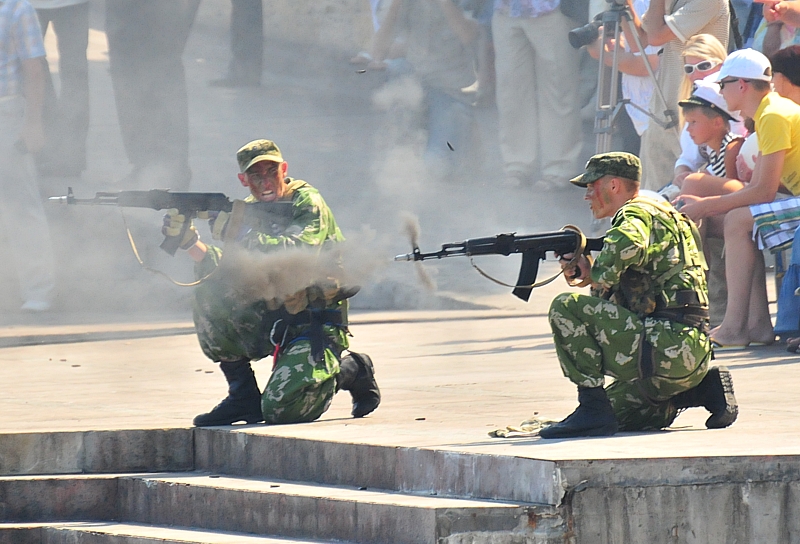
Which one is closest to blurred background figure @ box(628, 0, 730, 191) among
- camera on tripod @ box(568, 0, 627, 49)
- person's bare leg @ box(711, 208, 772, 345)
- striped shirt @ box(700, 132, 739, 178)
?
striped shirt @ box(700, 132, 739, 178)

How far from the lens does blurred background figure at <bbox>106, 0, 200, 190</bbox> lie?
13328 millimetres

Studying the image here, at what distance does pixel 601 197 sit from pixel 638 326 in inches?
19.0

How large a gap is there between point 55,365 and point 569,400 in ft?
11.0

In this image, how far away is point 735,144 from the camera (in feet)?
26.7

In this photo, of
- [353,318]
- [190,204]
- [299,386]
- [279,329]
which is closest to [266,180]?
[190,204]

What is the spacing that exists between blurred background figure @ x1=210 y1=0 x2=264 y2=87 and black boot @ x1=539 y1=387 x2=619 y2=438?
1135 centimetres

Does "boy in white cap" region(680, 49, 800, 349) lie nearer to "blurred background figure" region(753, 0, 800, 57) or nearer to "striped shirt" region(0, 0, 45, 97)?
"blurred background figure" region(753, 0, 800, 57)

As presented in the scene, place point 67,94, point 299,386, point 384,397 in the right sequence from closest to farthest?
point 299,386
point 384,397
point 67,94

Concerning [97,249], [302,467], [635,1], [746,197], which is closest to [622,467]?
[302,467]

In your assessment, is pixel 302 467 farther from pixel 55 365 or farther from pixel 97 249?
pixel 97 249

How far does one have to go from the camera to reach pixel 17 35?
1045 centimetres

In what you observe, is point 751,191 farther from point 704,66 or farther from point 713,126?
point 704,66

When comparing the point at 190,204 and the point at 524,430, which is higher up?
the point at 190,204

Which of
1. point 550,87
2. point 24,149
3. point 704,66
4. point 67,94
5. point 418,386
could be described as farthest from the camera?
point 67,94
